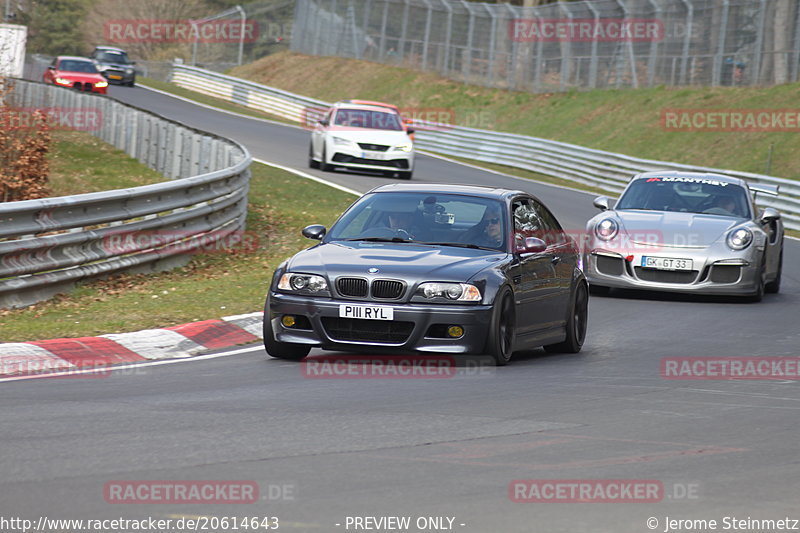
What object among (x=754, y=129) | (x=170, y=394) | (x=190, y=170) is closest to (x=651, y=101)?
(x=754, y=129)

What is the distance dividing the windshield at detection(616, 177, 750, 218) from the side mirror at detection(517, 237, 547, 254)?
6.06 m

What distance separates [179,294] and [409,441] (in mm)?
7148

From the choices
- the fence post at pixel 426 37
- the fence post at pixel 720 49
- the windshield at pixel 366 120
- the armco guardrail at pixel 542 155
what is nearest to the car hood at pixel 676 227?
the armco guardrail at pixel 542 155

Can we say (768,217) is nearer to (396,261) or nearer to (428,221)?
(428,221)

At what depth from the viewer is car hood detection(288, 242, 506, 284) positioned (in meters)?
9.38

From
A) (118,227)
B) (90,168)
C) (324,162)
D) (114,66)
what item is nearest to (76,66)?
(114,66)

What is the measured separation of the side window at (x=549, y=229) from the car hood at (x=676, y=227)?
3.73 metres

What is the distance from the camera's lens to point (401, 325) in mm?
9305

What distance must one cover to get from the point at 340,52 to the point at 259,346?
197 feet

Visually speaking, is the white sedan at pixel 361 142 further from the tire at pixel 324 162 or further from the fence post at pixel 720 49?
the fence post at pixel 720 49

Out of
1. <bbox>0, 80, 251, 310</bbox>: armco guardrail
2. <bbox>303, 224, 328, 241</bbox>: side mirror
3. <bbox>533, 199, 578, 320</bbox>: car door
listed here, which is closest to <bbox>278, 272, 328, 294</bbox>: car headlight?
<bbox>303, 224, 328, 241</bbox>: side mirror

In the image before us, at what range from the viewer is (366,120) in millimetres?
29812

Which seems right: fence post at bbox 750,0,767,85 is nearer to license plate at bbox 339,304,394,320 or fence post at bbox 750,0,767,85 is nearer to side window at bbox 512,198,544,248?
side window at bbox 512,198,544,248

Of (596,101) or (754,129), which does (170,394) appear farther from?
(596,101)
